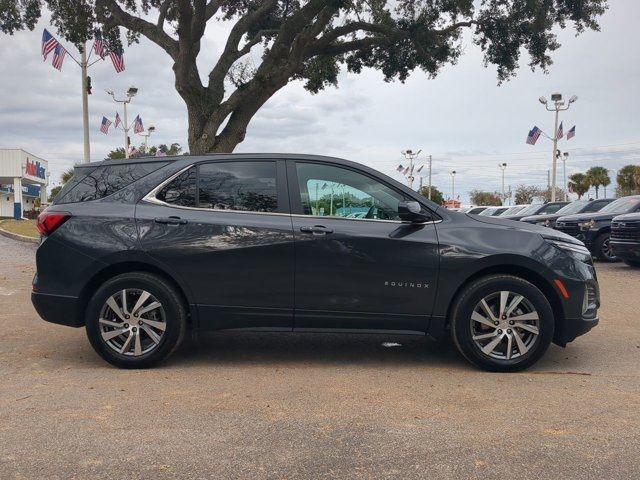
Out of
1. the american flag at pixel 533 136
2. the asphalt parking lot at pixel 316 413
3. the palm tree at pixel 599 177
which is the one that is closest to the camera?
the asphalt parking lot at pixel 316 413

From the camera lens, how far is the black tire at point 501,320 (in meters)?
4.75

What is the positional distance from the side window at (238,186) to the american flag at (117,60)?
53.5 feet

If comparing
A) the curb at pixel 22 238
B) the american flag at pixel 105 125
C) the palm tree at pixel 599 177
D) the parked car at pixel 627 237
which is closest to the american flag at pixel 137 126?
the american flag at pixel 105 125

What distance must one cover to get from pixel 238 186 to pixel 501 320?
2504 mm

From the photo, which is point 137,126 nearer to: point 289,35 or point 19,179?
point 289,35

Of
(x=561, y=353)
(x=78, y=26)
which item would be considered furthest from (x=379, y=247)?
(x=78, y=26)

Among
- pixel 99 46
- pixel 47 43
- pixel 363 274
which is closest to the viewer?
pixel 363 274

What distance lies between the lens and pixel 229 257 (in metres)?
4.78

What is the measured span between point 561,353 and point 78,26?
15977 mm

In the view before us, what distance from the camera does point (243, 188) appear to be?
16.4 feet

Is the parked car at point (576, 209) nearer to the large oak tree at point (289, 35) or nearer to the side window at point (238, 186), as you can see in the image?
the large oak tree at point (289, 35)

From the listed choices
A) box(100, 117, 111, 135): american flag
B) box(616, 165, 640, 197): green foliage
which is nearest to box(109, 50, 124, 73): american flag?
box(100, 117, 111, 135): american flag

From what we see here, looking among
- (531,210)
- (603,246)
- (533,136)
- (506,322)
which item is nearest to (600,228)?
(603,246)

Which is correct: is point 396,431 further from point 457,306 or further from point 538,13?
point 538,13
